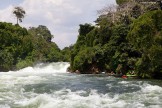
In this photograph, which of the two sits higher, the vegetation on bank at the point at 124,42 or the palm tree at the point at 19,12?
the palm tree at the point at 19,12

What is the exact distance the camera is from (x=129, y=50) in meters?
37.1

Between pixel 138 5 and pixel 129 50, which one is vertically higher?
pixel 138 5

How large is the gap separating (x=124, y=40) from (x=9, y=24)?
29278mm

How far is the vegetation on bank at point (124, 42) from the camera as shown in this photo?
28.3 m

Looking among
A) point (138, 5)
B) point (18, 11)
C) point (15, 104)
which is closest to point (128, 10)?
point (138, 5)

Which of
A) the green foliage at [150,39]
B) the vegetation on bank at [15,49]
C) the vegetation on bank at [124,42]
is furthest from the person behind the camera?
the vegetation on bank at [15,49]

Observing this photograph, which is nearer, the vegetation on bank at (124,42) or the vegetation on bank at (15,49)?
the vegetation on bank at (124,42)

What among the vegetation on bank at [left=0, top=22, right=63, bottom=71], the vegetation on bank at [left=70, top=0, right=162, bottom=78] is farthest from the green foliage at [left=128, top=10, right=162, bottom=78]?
the vegetation on bank at [left=0, top=22, right=63, bottom=71]

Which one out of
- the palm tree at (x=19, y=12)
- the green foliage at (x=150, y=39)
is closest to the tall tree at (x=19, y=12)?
the palm tree at (x=19, y=12)

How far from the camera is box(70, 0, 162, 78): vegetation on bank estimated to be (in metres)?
28.3

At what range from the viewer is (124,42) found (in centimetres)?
A: 3819

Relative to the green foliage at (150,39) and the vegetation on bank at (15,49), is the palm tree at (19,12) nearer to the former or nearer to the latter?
the vegetation on bank at (15,49)

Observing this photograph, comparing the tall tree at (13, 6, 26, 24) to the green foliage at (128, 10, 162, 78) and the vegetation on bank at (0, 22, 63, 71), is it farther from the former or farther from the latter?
the green foliage at (128, 10, 162, 78)

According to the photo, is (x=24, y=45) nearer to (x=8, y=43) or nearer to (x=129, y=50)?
(x=8, y=43)
